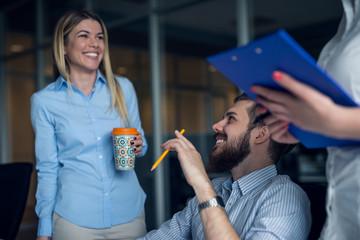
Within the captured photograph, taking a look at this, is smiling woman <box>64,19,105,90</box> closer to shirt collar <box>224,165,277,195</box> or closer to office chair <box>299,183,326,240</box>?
shirt collar <box>224,165,277,195</box>

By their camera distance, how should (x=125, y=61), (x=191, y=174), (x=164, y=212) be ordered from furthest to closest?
(x=125, y=61), (x=164, y=212), (x=191, y=174)

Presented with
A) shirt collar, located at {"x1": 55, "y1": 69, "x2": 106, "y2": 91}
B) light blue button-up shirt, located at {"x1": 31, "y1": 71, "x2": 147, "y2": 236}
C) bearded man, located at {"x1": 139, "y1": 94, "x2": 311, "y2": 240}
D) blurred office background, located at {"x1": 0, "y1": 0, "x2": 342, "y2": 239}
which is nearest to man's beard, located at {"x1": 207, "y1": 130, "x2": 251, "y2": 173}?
bearded man, located at {"x1": 139, "y1": 94, "x2": 311, "y2": 240}

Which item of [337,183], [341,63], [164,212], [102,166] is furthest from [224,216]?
[164,212]

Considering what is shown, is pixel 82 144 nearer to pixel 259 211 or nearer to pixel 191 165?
pixel 191 165

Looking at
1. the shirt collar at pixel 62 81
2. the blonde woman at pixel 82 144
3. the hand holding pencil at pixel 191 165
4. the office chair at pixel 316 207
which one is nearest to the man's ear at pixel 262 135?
the office chair at pixel 316 207

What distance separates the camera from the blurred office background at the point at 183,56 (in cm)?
302

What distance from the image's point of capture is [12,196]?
6.68 feet

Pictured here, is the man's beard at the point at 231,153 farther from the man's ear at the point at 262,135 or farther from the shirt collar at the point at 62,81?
the shirt collar at the point at 62,81

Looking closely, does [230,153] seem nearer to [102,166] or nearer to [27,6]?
[102,166]

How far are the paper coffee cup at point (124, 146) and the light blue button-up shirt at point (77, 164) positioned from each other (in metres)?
0.22

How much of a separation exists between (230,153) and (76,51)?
0.86m

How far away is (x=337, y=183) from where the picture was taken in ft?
2.77

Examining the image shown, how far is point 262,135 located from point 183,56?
8.19 ft

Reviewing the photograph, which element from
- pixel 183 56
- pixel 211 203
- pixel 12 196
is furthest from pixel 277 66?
pixel 183 56
